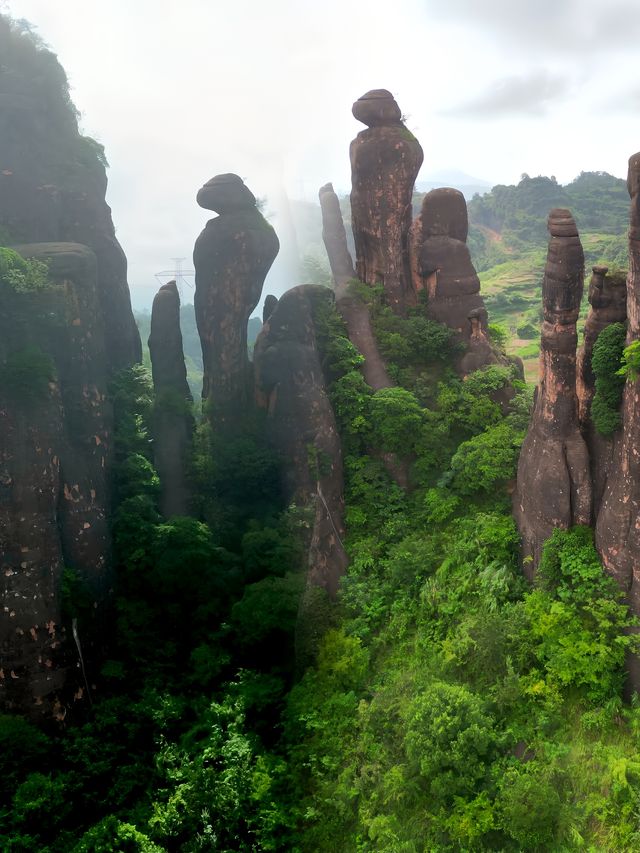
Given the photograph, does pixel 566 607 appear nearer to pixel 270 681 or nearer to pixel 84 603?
pixel 270 681

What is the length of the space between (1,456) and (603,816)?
1461 cm

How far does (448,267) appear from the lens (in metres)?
24.1

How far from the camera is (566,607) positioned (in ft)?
44.5

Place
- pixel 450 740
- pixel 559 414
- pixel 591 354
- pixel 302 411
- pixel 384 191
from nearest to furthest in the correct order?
1. pixel 450 740
2. pixel 591 354
3. pixel 559 414
4. pixel 302 411
5. pixel 384 191

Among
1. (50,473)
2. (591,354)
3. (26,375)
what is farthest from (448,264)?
(50,473)

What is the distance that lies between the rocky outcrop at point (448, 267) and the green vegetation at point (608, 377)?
949 centimetres

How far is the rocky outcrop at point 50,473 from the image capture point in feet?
54.1

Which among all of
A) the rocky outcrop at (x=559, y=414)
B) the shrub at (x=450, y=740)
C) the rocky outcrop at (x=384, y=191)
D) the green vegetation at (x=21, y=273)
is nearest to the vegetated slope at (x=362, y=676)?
the shrub at (x=450, y=740)

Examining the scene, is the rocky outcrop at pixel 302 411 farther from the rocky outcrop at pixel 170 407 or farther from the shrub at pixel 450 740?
the shrub at pixel 450 740

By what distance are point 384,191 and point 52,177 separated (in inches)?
446

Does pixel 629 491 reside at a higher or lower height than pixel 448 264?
lower

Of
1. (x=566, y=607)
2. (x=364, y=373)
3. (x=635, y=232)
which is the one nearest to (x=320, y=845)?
(x=566, y=607)

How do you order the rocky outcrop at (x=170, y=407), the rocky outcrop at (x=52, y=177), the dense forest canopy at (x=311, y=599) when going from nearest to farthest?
1. the dense forest canopy at (x=311, y=599)
2. the rocky outcrop at (x=170, y=407)
3. the rocky outcrop at (x=52, y=177)

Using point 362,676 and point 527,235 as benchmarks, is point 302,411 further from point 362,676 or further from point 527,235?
point 527,235
